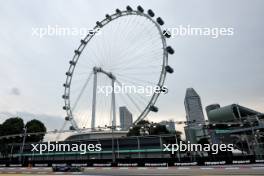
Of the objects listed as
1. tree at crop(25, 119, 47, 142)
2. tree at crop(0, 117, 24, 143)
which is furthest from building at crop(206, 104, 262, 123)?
tree at crop(0, 117, 24, 143)

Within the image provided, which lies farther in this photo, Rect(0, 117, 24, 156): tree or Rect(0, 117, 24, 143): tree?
Rect(0, 117, 24, 156): tree

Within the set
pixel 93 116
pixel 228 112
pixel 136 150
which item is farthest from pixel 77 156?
pixel 228 112

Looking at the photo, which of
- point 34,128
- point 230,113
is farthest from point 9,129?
point 230,113

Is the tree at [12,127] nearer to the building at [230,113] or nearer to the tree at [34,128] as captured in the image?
the tree at [34,128]

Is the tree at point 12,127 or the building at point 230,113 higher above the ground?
the building at point 230,113

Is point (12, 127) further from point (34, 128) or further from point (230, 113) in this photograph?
point (230, 113)

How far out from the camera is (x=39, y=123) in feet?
308

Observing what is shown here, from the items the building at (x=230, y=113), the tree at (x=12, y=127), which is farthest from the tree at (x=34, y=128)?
the building at (x=230, y=113)

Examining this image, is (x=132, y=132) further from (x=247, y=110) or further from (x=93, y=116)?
(x=247, y=110)

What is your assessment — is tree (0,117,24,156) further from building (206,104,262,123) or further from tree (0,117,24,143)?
building (206,104,262,123)

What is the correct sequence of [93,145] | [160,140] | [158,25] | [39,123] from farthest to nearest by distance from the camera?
[39,123] → [93,145] → [160,140] → [158,25]

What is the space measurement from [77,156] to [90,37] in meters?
38.5

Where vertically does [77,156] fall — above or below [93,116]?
below

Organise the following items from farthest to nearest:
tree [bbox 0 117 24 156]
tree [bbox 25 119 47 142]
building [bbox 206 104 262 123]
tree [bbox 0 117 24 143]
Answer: building [bbox 206 104 262 123] < tree [bbox 25 119 47 142] < tree [bbox 0 117 24 156] < tree [bbox 0 117 24 143]
